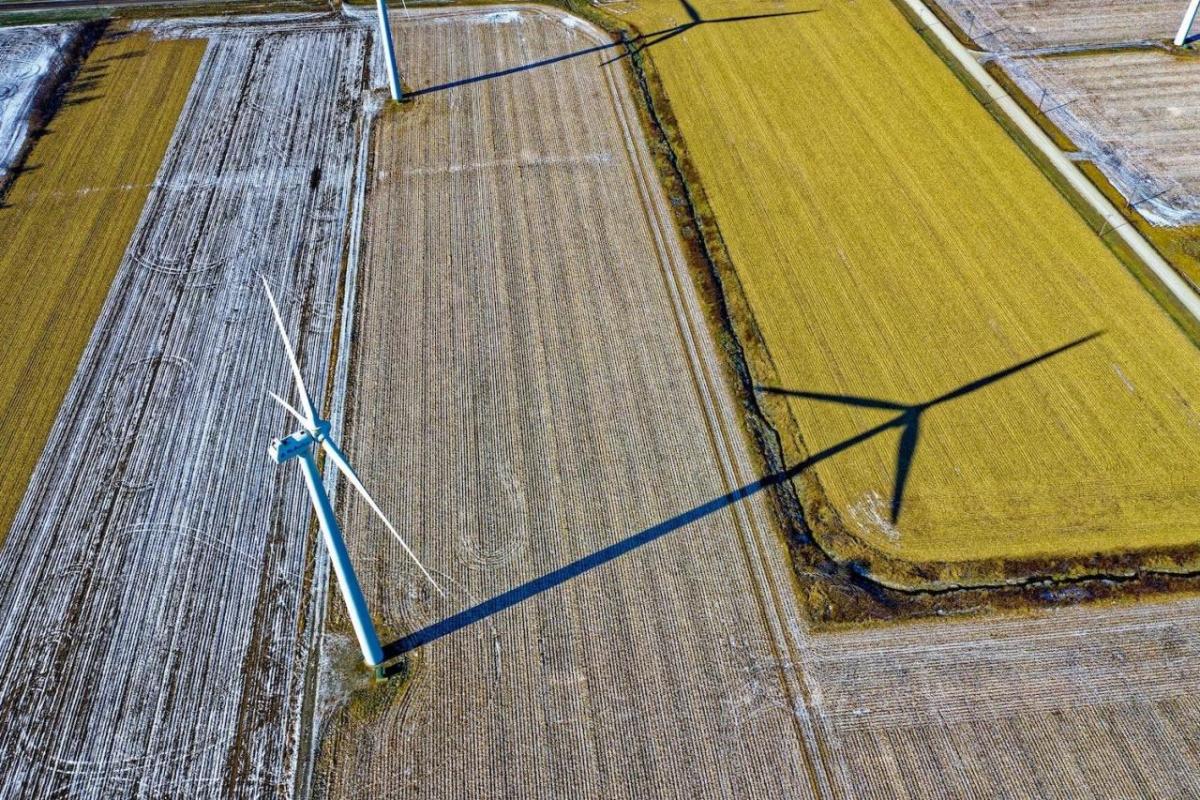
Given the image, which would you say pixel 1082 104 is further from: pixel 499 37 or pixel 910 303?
pixel 499 37

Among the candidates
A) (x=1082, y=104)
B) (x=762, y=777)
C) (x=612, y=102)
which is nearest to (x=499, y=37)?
(x=612, y=102)

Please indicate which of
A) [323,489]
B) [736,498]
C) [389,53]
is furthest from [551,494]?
[389,53]

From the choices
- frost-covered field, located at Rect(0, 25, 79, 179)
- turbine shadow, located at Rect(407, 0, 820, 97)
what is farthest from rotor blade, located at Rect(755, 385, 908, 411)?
frost-covered field, located at Rect(0, 25, 79, 179)

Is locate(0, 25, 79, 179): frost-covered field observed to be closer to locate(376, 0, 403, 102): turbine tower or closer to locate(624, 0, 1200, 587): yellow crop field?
locate(376, 0, 403, 102): turbine tower

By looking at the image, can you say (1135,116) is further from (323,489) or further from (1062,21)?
(323,489)

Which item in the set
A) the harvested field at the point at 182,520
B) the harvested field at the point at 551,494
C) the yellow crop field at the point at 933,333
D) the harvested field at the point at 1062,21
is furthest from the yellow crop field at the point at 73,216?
the harvested field at the point at 1062,21

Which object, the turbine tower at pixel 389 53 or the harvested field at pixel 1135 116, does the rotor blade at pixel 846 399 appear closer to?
the harvested field at pixel 1135 116

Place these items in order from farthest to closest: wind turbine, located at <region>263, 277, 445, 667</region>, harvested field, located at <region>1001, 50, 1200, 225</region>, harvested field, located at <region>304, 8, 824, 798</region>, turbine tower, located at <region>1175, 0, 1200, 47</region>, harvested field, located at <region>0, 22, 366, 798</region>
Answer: turbine tower, located at <region>1175, 0, 1200, 47</region> → harvested field, located at <region>1001, 50, 1200, 225</region> → harvested field, located at <region>0, 22, 366, 798</region> → harvested field, located at <region>304, 8, 824, 798</region> → wind turbine, located at <region>263, 277, 445, 667</region>
